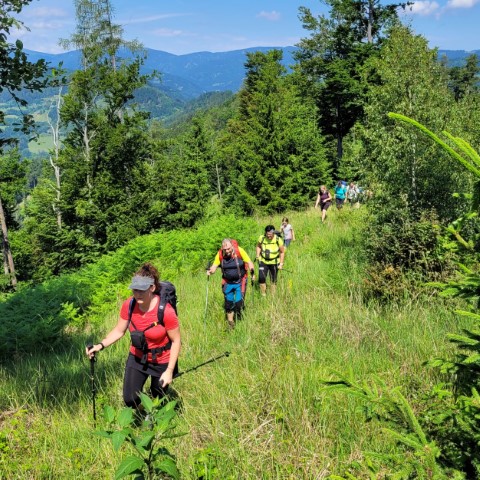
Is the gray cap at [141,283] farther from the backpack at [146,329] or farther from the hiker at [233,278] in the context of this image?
A: the hiker at [233,278]

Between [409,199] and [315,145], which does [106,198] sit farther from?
[409,199]

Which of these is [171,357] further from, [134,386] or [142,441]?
[142,441]

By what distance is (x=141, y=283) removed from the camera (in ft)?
12.7

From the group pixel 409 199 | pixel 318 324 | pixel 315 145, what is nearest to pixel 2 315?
pixel 318 324

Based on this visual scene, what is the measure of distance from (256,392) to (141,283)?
1467 millimetres

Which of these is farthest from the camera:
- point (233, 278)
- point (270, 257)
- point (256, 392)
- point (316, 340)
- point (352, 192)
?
point (352, 192)

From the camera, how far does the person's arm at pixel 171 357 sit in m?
3.85

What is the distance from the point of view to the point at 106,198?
22781 mm

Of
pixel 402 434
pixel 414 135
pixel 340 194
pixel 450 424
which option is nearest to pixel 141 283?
pixel 402 434

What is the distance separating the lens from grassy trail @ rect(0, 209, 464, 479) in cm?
299

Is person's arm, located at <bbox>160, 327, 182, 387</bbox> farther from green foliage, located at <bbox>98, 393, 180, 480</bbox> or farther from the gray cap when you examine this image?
green foliage, located at <bbox>98, 393, 180, 480</bbox>

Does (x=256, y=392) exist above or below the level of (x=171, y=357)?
below

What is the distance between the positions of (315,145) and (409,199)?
79.5 feet

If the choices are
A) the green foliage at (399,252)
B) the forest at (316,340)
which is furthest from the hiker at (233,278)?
the green foliage at (399,252)
